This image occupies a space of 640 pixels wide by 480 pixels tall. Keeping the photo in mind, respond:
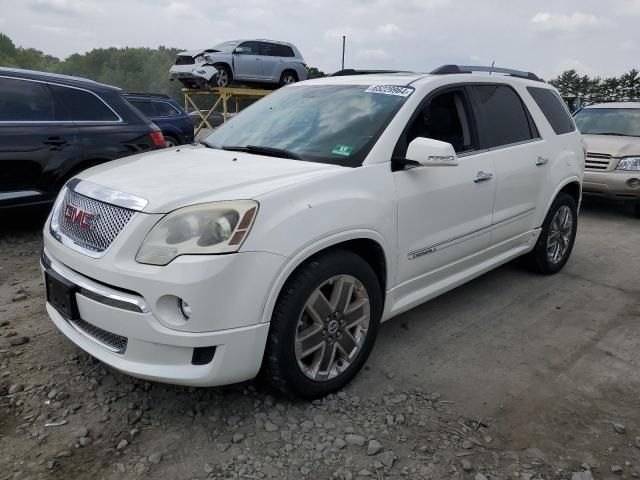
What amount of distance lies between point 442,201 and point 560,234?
2190 mm

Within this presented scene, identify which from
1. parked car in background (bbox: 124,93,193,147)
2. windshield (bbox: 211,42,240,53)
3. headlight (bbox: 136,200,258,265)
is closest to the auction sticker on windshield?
headlight (bbox: 136,200,258,265)

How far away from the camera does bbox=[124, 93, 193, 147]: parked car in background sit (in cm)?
1214

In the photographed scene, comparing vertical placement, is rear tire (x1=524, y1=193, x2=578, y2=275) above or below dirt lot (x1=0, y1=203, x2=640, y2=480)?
above

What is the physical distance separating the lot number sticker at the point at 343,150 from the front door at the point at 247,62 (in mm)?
15259

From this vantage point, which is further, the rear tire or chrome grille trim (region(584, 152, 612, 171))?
chrome grille trim (region(584, 152, 612, 171))

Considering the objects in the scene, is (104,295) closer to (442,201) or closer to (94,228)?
(94,228)

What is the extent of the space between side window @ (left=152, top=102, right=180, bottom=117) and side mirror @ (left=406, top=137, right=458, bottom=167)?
34.8 ft

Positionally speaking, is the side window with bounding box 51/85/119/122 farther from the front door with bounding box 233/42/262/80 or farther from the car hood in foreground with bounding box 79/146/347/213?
the front door with bounding box 233/42/262/80

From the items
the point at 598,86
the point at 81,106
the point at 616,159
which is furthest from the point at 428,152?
the point at 598,86

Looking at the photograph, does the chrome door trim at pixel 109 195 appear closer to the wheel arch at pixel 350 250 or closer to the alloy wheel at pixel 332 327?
the wheel arch at pixel 350 250

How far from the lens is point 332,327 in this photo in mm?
2766

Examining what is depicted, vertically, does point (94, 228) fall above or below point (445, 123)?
below

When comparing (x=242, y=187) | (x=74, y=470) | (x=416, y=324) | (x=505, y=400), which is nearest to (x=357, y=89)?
(x=242, y=187)

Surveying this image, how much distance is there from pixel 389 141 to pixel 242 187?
99 cm
